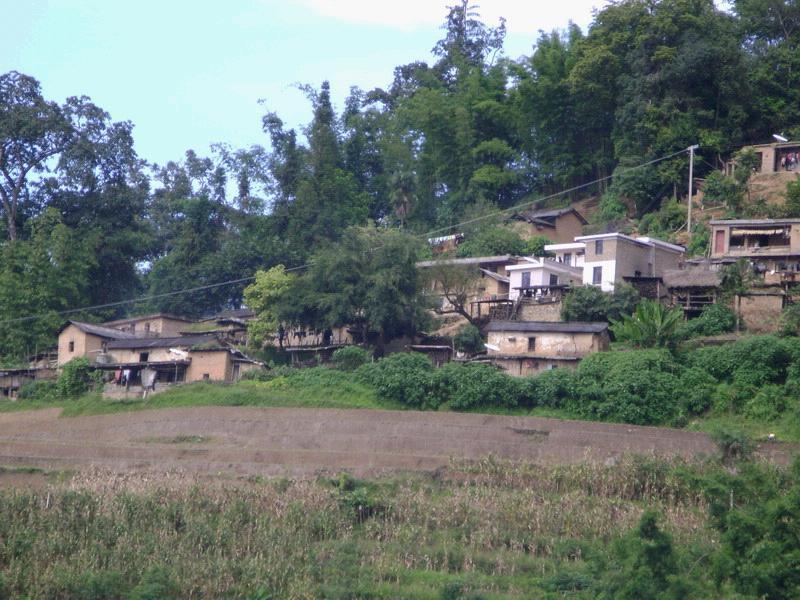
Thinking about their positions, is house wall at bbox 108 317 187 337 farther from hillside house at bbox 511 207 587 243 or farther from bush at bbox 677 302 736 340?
bush at bbox 677 302 736 340

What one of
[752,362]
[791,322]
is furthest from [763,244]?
[752,362]

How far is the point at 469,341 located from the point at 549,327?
10.8ft

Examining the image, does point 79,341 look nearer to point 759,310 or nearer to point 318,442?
point 318,442

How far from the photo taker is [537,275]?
46.7 meters

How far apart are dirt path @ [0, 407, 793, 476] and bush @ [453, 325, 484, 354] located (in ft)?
19.6

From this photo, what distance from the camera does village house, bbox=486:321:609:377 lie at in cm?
4088

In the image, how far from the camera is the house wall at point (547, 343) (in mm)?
40938

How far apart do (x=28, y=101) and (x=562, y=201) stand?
28131 millimetres

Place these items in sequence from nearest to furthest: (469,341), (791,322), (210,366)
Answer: (791,322) < (469,341) < (210,366)

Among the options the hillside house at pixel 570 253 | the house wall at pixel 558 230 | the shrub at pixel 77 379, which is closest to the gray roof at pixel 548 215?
the house wall at pixel 558 230

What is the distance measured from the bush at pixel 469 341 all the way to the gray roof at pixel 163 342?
981 centimetres

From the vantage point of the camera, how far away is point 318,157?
62781mm

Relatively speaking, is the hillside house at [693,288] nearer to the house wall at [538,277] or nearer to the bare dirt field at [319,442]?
the house wall at [538,277]

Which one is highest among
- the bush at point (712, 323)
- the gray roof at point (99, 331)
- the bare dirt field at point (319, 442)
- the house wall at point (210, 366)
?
the bush at point (712, 323)
